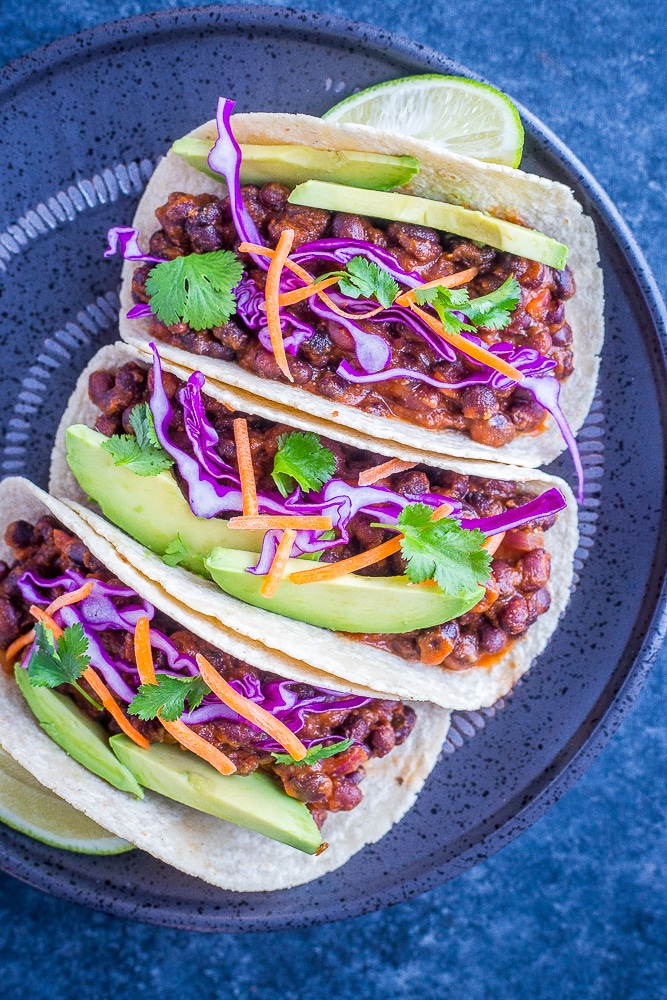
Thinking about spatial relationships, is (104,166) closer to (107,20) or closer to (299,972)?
(107,20)

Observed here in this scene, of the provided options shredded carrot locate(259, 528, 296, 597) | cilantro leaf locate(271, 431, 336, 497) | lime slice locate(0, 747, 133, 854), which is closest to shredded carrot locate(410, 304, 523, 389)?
cilantro leaf locate(271, 431, 336, 497)

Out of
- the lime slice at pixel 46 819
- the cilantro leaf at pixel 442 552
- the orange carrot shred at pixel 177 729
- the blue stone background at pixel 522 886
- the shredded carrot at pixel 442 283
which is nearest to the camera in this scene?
the cilantro leaf at pixel 442 552

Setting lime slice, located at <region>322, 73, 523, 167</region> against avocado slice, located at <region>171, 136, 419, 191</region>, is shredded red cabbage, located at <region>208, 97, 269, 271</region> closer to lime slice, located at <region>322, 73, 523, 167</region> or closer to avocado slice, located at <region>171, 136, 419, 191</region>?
avocado slice, located at <region>171, 136, 419, 191</region>

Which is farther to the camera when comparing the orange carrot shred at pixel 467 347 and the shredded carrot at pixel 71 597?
the shredded carrot at pixel 71 597

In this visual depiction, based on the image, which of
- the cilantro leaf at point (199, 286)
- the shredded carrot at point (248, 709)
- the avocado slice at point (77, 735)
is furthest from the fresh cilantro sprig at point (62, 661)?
the cilantro leaf at point (199, 286)

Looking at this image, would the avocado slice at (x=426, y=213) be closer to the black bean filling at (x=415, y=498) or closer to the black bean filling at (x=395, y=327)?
the black bean filling at (x=395, y=327)

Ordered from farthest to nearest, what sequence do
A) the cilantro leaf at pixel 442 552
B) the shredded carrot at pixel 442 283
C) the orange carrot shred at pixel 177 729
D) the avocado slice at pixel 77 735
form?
the avocado slice at pixel 77 735
the orange carrot shred at pixel 177 729
the shredded carrot at pixel 442 283
the cilantro leaf at pixel 442 552

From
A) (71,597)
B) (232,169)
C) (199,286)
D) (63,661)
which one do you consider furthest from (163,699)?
(232,169)
